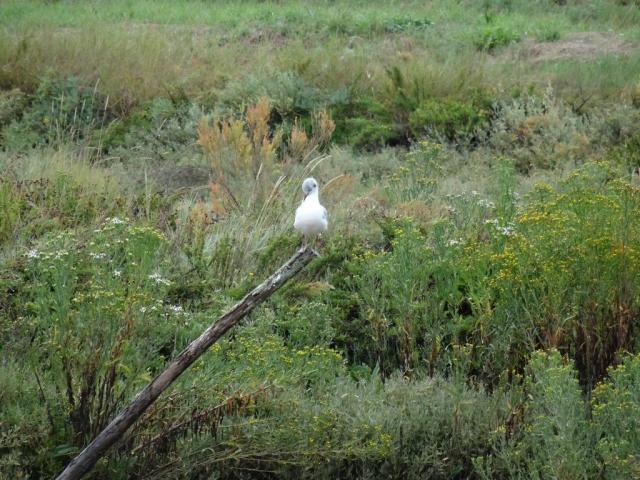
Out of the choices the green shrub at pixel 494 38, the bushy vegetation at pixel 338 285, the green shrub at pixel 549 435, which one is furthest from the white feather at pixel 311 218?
the green shrub at pixel 494 38

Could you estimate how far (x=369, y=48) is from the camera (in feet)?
49.0

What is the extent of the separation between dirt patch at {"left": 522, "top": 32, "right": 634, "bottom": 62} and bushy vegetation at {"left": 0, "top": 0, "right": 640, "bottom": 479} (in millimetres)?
2444

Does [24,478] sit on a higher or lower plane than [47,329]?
lower

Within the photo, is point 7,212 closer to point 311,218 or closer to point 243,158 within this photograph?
point 243,158

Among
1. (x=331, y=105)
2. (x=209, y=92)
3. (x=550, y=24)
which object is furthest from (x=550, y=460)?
(x=550, y=24)

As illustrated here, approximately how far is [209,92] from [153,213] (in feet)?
17.0

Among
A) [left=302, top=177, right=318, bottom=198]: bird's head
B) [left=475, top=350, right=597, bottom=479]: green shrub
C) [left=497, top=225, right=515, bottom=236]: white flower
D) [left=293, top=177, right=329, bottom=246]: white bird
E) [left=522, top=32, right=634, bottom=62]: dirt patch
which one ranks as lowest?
[left=475, top=350, right=597, bottom=479]: green shrub

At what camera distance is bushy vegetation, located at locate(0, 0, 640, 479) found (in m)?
5.04

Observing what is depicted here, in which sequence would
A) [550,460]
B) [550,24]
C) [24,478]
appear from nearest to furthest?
[550,460] → [24,478] → [550,24]

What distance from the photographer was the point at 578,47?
15445 millimetres

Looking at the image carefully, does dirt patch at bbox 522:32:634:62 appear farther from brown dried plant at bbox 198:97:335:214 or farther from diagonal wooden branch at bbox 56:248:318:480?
diagonal wooden branch at bbox 56:248:318:480

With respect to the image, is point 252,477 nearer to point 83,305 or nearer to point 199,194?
point 83,305

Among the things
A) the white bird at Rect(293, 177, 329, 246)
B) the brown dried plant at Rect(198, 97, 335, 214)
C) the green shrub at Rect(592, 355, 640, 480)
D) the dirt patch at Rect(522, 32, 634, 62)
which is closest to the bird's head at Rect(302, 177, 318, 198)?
the white bird at Rect(293, 177, 329, 246)

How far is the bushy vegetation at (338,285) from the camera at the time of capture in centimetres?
504
